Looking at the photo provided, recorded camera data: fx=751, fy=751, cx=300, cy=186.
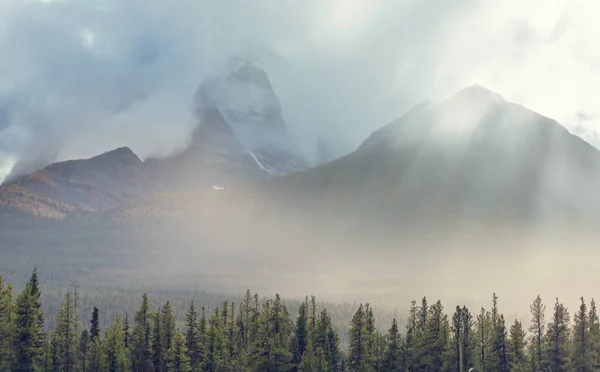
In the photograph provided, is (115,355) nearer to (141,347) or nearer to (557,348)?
(141,347)

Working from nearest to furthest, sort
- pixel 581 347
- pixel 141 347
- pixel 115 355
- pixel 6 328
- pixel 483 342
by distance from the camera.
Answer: pixel 6 328 → pixel 115 355 → pixel 581 347 → pixel 483 342 → pixel 141 347

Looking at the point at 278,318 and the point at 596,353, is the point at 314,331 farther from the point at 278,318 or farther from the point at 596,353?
the point at 596,353

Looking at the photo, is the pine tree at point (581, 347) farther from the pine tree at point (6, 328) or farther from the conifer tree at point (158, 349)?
the pine tree at point (6, 328)

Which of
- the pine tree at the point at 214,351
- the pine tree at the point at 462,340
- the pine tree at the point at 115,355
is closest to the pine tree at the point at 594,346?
the pine tree at the point at 462,340

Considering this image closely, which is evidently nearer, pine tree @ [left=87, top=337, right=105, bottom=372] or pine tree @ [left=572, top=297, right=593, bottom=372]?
pine tree @ [left=87, top=337, right=105, bottom=372]

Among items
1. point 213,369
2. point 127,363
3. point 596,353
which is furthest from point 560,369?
point 127,363

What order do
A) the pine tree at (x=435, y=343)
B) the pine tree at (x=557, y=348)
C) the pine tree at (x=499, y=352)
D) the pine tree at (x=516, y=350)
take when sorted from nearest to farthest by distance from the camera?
1. the pine tree at (x=435, y=343)
2. the pine tree at (x=557, y=348)
3. the pine tree at (x=499, y=352)
4. the pine tree at (x=516, y=350)

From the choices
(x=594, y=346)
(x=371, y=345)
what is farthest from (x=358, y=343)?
(x=594, y=346)

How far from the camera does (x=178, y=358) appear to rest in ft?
432

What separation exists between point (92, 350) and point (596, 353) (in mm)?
89928

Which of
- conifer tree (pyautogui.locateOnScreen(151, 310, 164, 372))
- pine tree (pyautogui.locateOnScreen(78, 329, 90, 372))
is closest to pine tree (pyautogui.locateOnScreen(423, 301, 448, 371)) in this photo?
conifer tree (pyautogui.locateOnScreen(151, 310, 164, 372))

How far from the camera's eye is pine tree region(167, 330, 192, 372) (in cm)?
13029

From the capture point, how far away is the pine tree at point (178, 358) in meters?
130

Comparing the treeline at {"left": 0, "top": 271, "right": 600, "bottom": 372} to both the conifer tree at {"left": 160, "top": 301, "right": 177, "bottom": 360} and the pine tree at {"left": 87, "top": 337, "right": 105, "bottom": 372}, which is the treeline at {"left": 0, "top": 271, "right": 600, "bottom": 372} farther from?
the pine tree at {"left": 87, "top": 337, "right": 105, "bottom": 372}
